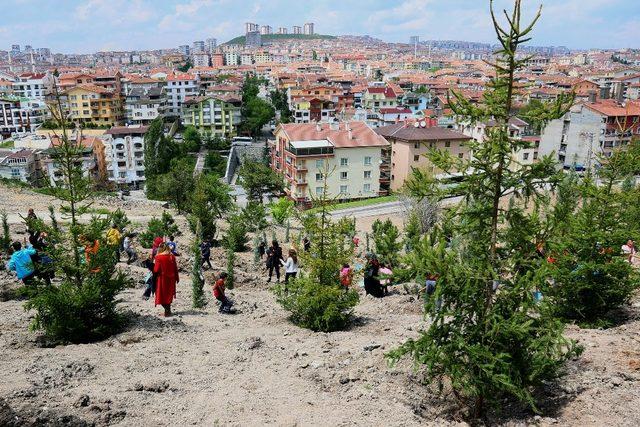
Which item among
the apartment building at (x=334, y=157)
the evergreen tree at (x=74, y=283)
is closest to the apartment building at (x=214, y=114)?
the apartment building at (x=334, y=157)

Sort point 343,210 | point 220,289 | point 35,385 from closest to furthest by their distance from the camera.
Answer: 1. point 35,385
2. point 220,289
3. point 343,210

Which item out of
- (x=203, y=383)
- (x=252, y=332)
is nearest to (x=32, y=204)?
(x=252, y=332)

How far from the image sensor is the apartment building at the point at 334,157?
57094 mm

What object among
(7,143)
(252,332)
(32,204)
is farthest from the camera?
(7,143)

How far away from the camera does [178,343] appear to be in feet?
31.7

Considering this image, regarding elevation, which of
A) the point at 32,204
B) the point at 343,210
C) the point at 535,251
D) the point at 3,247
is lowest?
the point at 343,210

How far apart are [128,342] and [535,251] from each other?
7214 millimetres

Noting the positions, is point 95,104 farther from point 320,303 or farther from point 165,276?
point 320,303

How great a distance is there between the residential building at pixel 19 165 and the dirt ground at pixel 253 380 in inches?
2666

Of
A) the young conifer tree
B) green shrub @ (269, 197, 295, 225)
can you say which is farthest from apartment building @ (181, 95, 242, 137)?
the young conifer tree

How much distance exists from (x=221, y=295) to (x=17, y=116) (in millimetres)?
112054

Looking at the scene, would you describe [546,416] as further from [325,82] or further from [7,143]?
[325,82]

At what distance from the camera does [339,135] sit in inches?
2325

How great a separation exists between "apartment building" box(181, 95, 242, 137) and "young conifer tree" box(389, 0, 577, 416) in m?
90.2
